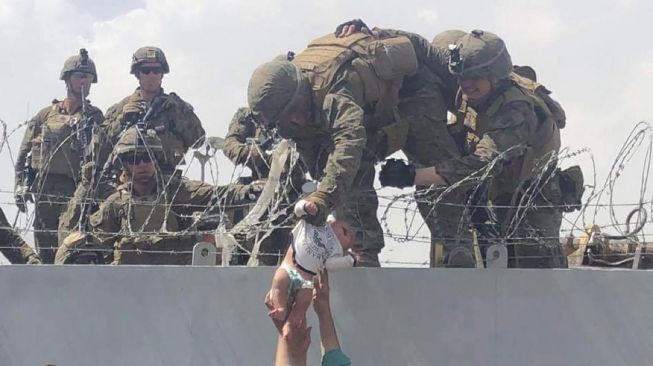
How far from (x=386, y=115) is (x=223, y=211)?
119 centimetres

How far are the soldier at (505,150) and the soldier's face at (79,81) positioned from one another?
12.5ft

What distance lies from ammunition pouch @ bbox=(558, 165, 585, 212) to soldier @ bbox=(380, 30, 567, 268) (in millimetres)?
73

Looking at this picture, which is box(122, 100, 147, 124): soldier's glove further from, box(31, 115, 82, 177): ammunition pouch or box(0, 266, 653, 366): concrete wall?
box(0, 266, 653, 366): concrete wall

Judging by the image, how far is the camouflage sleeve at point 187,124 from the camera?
324 inches

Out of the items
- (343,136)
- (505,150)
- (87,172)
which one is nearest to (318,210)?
(343,136)

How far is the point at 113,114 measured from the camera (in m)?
8.57

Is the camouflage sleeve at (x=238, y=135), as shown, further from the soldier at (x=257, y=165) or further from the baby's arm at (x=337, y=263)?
the baby's arm at (x=337, y=263)

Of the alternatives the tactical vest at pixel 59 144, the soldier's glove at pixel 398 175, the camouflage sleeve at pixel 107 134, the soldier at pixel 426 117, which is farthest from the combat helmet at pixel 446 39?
the tactical vest at pixel 59 144

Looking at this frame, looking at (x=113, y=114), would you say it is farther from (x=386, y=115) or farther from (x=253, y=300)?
(x=253, y=300)

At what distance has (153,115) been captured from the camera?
26.7 feet

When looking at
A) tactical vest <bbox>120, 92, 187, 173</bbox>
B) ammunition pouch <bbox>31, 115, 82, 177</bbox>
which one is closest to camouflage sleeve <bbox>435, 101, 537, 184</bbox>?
tactical vest <bbox>120, 92, 187, 173</bbox>

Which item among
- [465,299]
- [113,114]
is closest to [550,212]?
[465,299]

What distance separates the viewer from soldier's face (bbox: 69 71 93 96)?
9133mm

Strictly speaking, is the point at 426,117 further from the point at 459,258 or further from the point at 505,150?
the point at 459,258
